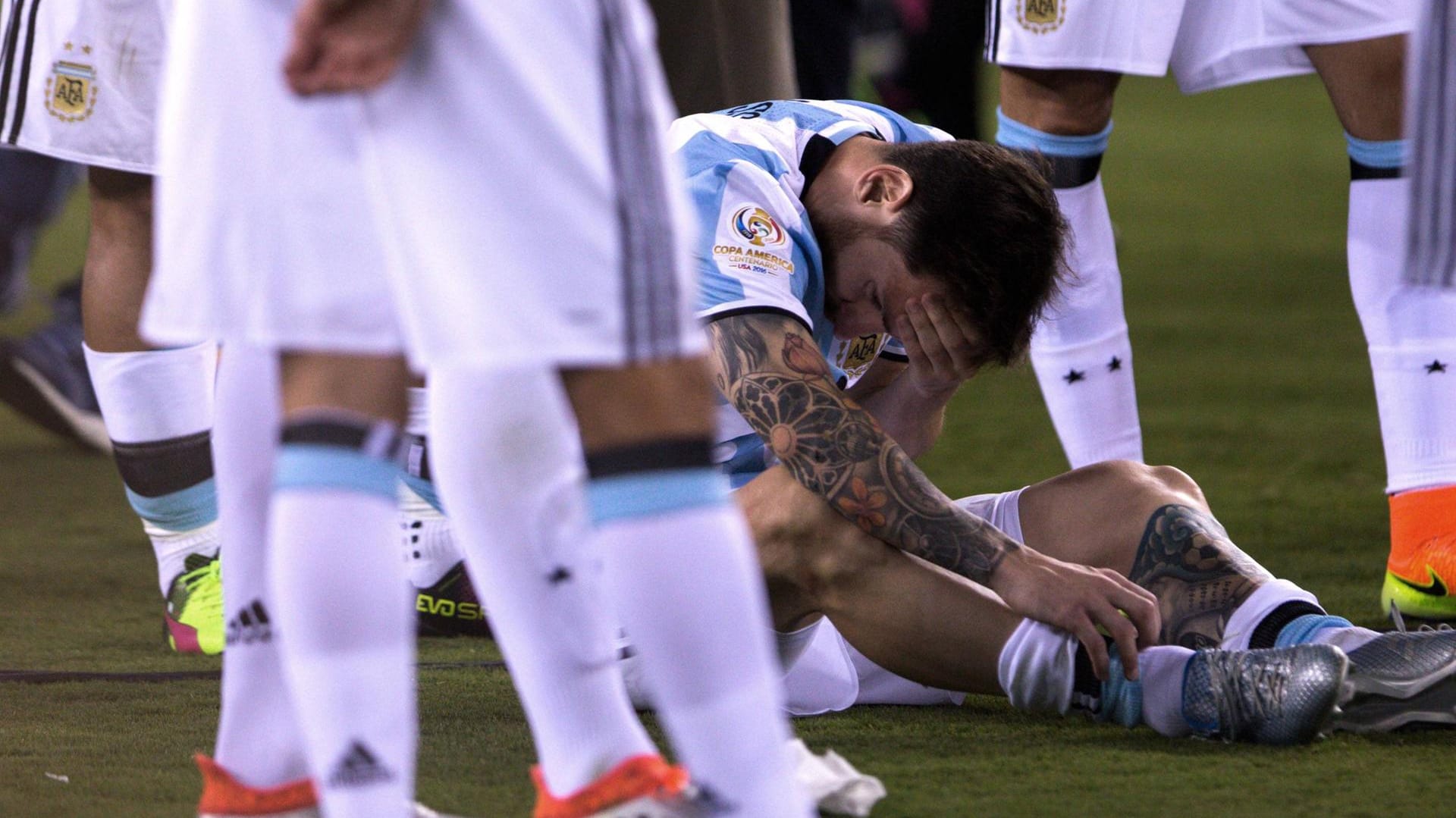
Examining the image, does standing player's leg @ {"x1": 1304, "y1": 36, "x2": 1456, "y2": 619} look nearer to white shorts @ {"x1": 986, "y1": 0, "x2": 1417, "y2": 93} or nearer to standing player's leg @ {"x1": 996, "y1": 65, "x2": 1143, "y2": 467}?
white shorts @ {"x1": 986, "y1": 0, "x2": 1417, "y2": 93}

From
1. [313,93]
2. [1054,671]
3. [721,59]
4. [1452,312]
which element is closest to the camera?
[313,93]

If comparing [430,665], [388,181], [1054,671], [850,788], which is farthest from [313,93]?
[430,665]

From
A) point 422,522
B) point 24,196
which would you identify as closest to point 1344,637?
point 422,522

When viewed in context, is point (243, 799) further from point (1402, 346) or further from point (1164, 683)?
point (1402, 346)

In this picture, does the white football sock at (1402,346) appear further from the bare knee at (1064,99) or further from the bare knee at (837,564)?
the bare knee at (837,564)

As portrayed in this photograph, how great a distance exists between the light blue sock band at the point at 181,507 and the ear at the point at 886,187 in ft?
2.98

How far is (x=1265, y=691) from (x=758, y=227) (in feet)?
2.12

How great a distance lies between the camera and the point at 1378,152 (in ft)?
7.57

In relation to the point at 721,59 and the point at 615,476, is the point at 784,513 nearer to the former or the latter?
the point at 615,476

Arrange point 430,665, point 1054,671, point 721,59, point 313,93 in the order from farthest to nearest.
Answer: point 721,59, point 430,665, point 1054,671, point 313,93

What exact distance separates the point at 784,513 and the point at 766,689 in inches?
23.9

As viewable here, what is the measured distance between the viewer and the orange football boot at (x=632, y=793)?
1274 mm

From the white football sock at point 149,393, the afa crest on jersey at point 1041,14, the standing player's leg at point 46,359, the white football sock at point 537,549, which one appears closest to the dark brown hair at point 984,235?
the white football sock at point 537,549

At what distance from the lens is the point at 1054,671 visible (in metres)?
1.72
